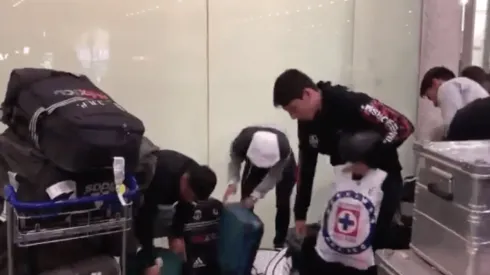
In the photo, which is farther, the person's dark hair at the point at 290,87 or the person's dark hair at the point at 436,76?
the person's dark hair at the point at 436,76

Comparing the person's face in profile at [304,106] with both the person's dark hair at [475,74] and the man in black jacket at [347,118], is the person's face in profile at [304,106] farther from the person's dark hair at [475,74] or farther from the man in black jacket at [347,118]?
the person's dark hair at [475,74]

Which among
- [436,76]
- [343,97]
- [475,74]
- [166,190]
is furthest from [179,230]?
[475,74]

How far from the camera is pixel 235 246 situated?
89.0 inches

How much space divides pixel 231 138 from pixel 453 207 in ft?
6.26

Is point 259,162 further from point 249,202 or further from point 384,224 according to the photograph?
point 384,224

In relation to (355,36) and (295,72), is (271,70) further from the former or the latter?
(295,72)

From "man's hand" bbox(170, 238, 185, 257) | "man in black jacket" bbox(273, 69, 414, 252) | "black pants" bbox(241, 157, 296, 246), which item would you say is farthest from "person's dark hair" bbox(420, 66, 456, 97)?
"man's hand" bbox(170, 238, 185, 257)

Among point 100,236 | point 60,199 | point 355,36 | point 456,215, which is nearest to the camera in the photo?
point 456,215

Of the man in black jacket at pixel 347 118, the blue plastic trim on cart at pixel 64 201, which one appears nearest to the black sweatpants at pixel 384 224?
the man in black jacket at pixel 347 118

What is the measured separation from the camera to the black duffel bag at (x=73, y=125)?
1578mm

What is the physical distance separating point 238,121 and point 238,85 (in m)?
0.19

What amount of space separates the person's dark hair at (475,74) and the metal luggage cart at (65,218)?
7.12ft

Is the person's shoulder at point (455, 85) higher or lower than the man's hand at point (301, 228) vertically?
higher

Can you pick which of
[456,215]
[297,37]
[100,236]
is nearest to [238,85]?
[297,37]
